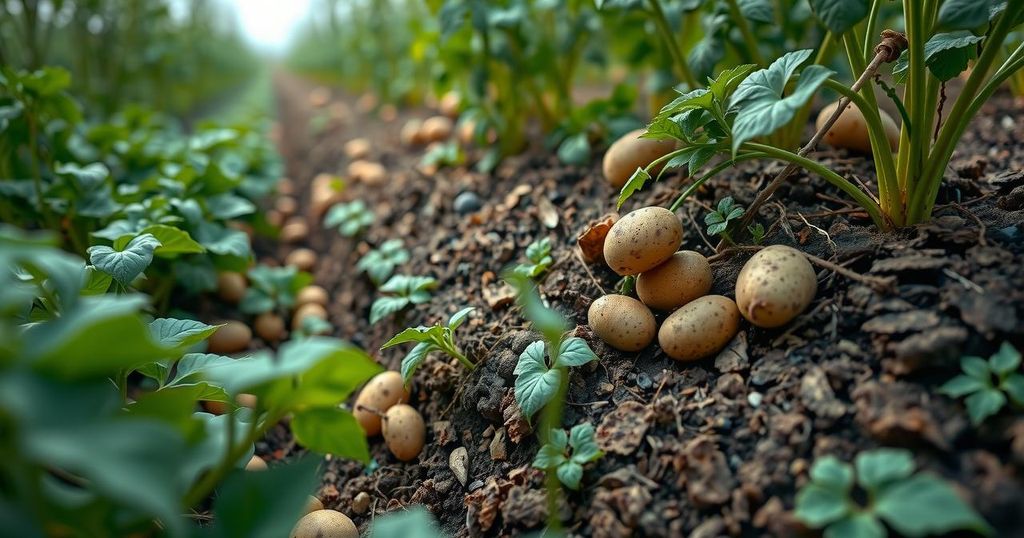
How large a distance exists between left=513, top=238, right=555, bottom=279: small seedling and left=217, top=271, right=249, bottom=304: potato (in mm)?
1113

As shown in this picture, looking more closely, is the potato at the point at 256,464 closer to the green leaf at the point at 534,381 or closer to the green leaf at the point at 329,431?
the green leaf at the point at 329,431

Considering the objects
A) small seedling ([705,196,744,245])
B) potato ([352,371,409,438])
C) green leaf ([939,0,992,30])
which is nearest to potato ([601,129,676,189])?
small seedling ([705,196,744,245])

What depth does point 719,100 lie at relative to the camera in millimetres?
1293

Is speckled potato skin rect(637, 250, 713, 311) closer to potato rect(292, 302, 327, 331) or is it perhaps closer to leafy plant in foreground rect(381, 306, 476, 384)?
leafy plant in foreground rect(381, 306, 476, 384)

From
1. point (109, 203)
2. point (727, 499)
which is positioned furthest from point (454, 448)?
point (109, 203)

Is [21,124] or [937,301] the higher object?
[21,124]

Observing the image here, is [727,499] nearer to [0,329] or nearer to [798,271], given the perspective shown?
[798,271]

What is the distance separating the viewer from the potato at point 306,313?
86.7 inches

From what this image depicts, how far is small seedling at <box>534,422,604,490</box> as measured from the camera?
116 cm

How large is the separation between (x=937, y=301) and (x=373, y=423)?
1261mm

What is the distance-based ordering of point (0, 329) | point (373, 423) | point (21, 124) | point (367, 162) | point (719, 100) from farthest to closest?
1. point (367, 162)
2. point (21, 124)
3. point (373, 423)
4. point (719, 100)
5. point (0, 329)

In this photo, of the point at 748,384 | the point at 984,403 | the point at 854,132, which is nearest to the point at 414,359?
the point at 748,384

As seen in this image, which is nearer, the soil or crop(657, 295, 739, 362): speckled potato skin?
the soil

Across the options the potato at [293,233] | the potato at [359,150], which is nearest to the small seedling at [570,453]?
the potato at [293,233]
